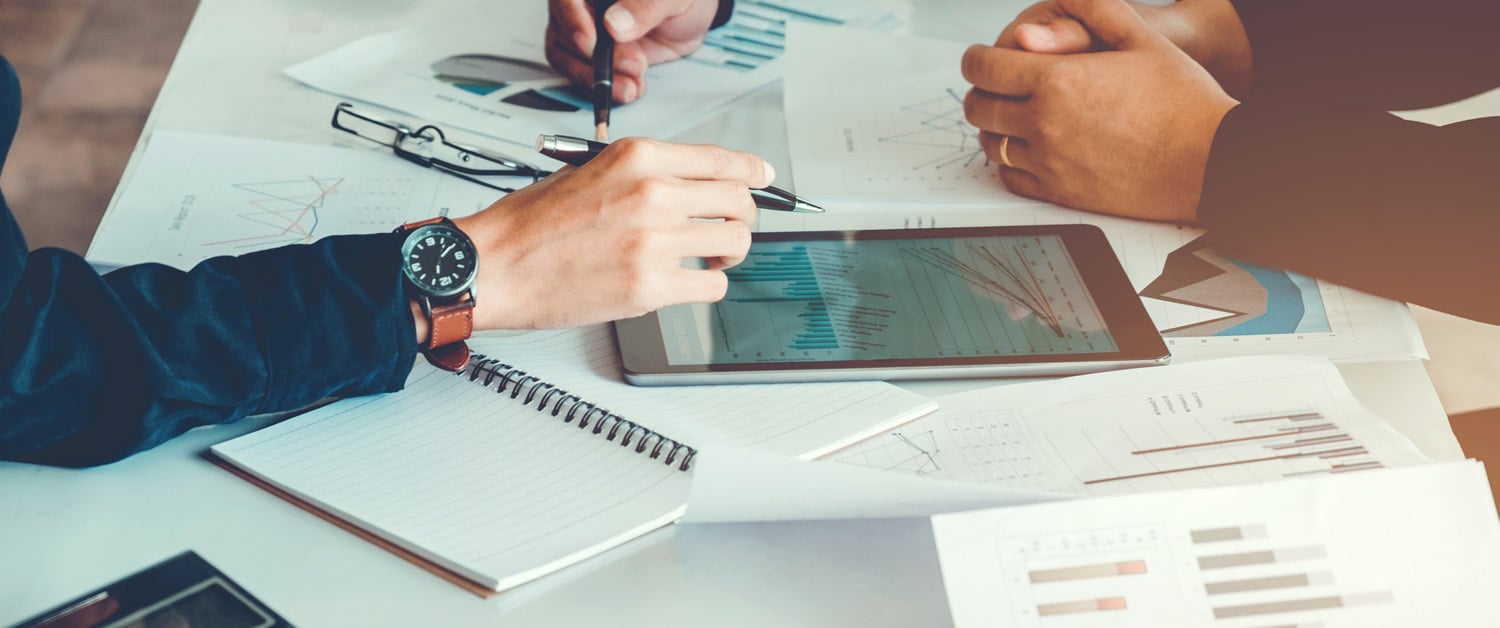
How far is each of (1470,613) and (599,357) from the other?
546 millimetres

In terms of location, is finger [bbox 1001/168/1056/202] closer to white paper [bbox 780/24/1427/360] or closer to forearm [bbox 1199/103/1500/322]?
white paper [bbox 780/24/1427/360]

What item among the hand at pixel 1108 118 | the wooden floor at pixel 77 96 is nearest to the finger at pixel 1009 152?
the hand at pixel 1108 118

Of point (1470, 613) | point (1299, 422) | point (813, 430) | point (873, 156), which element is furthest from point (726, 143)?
point (1470, 613)

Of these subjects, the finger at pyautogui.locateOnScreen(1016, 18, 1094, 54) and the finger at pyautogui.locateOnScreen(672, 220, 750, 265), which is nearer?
the finger at pyautogui.locateOnScreen(672, 220, 750, 265)

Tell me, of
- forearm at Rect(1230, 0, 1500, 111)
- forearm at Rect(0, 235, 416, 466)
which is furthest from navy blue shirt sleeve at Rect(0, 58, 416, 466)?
forearm at Rect(1230, 0, 1500, 111)

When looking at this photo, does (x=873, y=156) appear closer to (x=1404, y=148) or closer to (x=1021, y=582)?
(x=1404, y=148)

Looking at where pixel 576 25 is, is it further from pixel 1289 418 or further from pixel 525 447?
pixel 1289 418

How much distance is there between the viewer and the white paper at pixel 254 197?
887 millimetres

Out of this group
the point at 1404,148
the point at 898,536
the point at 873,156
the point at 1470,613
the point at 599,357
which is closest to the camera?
the point at 1470,613

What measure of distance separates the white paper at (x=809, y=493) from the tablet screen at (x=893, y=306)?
0.52 feet

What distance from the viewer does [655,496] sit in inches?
25.1

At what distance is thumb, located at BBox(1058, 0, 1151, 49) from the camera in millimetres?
1020

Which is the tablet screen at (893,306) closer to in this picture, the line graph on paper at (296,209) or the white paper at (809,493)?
the white paper at (809,493)

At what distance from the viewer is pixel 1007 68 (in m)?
1.02
